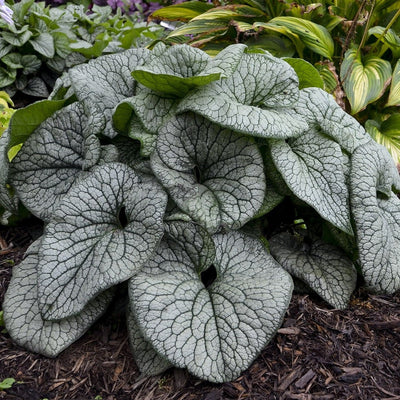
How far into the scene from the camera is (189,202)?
1.95 metres

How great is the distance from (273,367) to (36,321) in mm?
920

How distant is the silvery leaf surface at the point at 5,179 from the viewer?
7.04 feet

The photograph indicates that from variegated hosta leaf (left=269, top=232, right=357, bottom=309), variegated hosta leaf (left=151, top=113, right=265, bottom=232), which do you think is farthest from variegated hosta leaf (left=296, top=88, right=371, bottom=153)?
variegated hosta leaf (left=269, top=232, right=357, bottom=309)

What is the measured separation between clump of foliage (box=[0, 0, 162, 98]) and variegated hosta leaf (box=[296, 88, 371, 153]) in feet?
6.41

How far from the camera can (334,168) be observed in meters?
2.12

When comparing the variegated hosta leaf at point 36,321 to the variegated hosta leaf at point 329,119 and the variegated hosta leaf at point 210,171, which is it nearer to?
the variegated hosta leaf at point 210,171

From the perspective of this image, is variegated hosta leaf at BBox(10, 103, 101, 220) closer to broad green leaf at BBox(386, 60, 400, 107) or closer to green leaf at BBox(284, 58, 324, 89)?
green leaf at BBox(284, 58, 324, 89)

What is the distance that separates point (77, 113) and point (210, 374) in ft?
4.02

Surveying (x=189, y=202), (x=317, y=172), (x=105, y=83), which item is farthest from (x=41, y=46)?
(x=317, y=172)

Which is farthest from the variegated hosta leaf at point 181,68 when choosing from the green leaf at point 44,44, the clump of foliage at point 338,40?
the green leaf at point 44,44

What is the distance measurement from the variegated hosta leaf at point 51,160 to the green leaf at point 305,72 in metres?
1.01

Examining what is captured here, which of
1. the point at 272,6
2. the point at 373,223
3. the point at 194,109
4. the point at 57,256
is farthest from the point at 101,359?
the point at 272,6

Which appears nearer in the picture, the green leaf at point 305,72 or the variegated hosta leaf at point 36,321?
the variegated hosta leaf at point 36,321

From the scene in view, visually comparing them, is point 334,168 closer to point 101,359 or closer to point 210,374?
point 210,374
